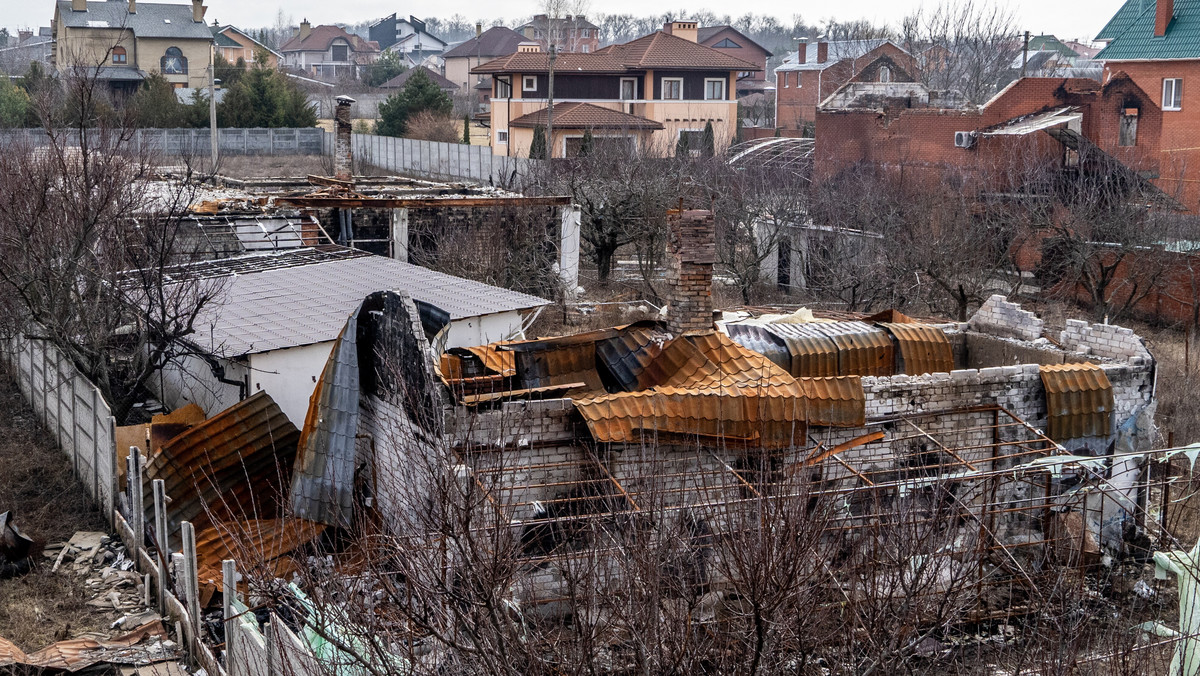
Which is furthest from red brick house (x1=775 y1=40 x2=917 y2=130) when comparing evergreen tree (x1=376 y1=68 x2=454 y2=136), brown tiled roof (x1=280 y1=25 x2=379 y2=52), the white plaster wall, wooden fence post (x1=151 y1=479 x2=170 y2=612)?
brown tiled roof (x1=280 y1=25 x2=379 y2=52)

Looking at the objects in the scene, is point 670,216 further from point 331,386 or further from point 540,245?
point 540,245

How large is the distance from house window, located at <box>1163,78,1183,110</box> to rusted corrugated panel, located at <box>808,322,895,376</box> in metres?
25.9

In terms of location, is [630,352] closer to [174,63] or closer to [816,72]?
[816,72]

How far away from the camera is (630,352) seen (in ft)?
41.6

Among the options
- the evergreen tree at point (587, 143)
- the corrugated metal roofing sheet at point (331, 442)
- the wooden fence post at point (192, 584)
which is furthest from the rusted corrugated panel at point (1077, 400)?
the evergreen tree at point (587, 143)

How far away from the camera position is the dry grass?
34.0ft

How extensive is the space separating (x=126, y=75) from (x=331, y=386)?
5871 cm

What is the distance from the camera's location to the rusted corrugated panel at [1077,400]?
1227cm

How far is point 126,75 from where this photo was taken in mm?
63125

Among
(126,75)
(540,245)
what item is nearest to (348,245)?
(540,245)

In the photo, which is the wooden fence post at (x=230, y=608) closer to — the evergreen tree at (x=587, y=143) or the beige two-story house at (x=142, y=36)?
the evergreen tree at (x=587, y=143)

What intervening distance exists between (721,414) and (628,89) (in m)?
43.5

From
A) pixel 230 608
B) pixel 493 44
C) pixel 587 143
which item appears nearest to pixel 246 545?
pixel 230 608

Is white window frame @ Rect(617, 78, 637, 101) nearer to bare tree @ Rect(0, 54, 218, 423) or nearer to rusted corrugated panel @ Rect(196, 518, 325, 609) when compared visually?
bare tree @ Rect(0, 54, 218, 423)
